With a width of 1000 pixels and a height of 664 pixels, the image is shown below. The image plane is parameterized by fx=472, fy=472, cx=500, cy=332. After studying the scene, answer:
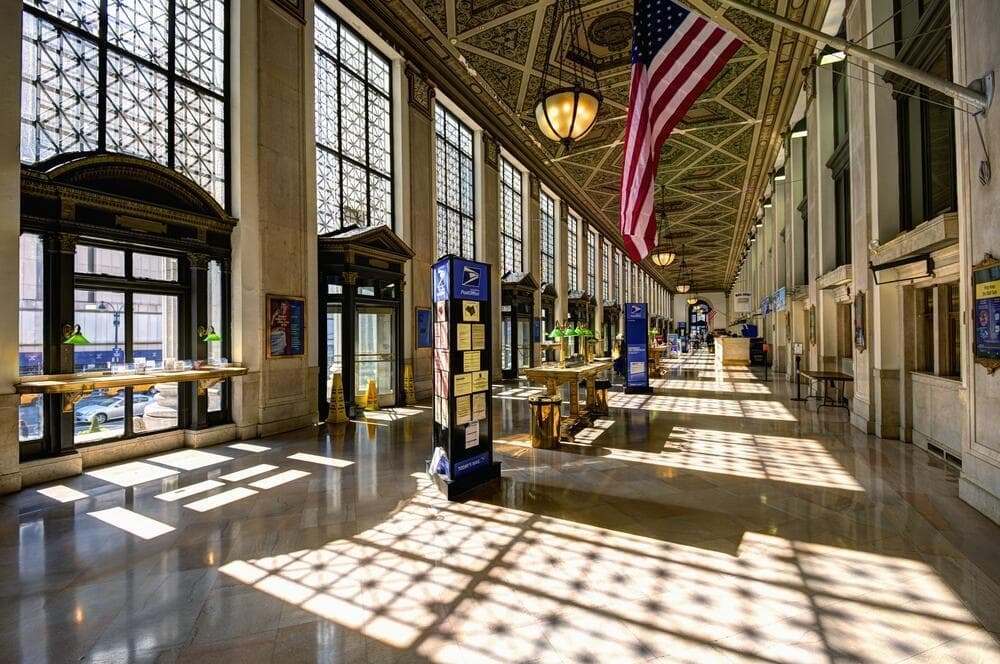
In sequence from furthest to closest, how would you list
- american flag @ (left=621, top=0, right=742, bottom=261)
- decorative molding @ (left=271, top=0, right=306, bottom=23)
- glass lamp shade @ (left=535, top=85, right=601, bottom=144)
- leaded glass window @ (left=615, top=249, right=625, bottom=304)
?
leaded glass window @ (left=615, top=249, right=625, bottom=304) < decorative molding @ (left=271, top=0, right=306, bottom=23) < glass lamp shade @ (left=535, top=85, right=601, bottom=144) < american flag @ (left=621, top=0, right=742, bottom=261)

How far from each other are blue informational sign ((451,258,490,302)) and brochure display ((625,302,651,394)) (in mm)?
7768

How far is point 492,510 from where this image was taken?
4.16 meters

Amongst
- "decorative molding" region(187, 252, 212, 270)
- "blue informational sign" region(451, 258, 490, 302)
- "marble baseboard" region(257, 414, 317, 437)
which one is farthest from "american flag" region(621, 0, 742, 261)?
"marble baseboard" region(257, 414, 317, 437)

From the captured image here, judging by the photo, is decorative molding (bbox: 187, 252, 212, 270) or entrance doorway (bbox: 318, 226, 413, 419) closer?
decorative molding (bbox: 187, 252, 212, 270)

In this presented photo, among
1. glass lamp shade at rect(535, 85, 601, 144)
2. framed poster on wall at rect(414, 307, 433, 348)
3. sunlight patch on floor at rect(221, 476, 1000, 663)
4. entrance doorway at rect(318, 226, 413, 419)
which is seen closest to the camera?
sunlight patch on floor at rect(221, 476, 1000, 663)

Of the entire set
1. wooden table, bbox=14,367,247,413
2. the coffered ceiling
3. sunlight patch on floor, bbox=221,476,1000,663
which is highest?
the coffered ceiling

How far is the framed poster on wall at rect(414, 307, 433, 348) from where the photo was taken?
1082 centimetres

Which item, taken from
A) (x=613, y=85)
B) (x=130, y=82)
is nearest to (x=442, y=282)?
(x=130, y=82)

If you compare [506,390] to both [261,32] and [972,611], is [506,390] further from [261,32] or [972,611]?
[972,611]

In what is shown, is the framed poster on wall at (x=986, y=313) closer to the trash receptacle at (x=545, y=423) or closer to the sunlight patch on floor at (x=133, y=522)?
the trash receptacle at (x=545, y=423)

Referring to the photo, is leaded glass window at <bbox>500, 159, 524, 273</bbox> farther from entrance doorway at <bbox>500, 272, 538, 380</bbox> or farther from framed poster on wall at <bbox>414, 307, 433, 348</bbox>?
framed poster on wall at <bbox>414, 307, 433, 348</bbox>

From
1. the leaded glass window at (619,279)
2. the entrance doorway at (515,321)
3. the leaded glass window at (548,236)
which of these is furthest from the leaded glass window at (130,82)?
the leaded glass window at (619,279)

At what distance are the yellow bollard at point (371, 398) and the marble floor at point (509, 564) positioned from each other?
366 centimetres

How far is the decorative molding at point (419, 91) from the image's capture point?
10.7 metres
